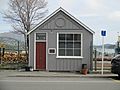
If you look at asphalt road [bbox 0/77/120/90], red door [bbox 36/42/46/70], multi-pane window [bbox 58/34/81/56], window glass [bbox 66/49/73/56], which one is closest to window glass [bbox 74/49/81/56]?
multi-pane window [bbox 58/34/81/56]

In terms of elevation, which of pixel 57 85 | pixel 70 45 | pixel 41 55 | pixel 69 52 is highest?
pixel 70 45

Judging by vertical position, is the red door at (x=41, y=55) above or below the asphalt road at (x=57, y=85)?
above

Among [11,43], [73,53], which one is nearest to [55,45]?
[73,53]

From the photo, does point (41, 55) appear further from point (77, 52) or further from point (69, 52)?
point (77, 52)

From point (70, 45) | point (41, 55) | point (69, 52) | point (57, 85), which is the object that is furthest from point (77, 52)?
point (57, 85)

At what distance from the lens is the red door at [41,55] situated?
28.2 m

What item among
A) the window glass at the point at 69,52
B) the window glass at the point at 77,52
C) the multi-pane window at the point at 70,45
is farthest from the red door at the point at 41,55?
the window glass at the point at 77,52

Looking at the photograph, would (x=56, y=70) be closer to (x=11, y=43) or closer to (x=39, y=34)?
(x=39, y=34)

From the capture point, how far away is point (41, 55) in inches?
1113

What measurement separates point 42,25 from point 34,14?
40.6 feet

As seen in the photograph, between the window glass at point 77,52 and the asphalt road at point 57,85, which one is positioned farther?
the window glass at point 77,52

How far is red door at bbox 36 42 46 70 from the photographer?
28.2 metres

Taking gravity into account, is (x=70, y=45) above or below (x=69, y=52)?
above

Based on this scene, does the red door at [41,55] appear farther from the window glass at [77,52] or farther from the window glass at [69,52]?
the window glass at [77,52]
